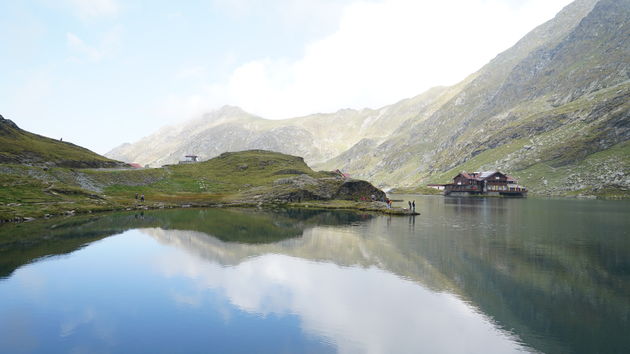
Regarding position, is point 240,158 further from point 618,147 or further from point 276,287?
point 618,147

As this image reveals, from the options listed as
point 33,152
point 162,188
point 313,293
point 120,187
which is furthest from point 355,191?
point 33,152

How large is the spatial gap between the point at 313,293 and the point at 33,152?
129 meters

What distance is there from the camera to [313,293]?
3016 cm

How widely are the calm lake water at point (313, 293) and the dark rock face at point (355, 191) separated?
233ft

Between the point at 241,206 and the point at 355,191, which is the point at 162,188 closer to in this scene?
the point at 241,206

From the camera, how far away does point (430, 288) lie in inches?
1228

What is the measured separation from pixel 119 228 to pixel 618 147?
796 ft

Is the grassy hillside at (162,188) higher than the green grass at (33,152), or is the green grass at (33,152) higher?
the green grass at (33,152)

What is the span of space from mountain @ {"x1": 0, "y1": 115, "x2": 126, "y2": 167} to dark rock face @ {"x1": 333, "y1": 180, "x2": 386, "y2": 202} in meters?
93.3

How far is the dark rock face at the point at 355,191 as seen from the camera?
12725 cm

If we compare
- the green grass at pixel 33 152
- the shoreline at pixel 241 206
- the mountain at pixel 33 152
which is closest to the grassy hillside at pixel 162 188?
the shoreline at pixel 241 206

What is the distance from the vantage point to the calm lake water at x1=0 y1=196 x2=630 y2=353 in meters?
21.3

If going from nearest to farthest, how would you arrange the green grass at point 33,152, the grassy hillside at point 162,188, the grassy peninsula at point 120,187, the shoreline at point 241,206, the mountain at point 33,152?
the shoreline at point 241,206 < the grassy hillside at point 162,188 < the grassy peninsula at point 120,187 < the mountain at point 33,152 < the green grass at point 33,152

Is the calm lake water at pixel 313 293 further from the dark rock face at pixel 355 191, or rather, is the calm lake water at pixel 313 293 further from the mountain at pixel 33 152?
the mountain at pixel 33 152
